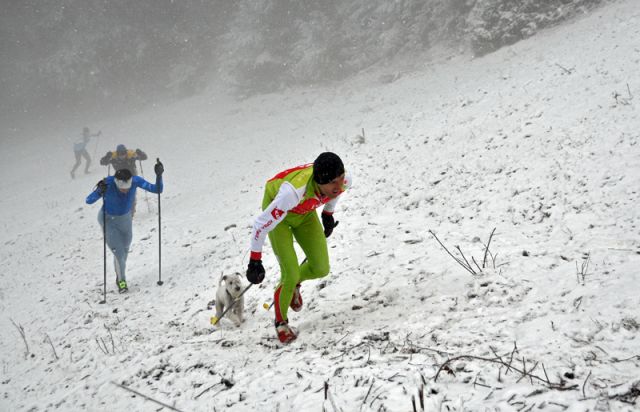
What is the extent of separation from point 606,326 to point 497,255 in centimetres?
198

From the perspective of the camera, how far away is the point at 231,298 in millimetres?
5711

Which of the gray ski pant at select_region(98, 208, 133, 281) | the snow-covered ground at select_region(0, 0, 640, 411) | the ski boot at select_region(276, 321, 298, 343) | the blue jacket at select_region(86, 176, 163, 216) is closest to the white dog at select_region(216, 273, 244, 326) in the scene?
the snow-covered ground at select_region(0, 0, 640, 411)

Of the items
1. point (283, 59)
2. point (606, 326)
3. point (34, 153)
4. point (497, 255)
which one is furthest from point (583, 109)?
point (34, 153)

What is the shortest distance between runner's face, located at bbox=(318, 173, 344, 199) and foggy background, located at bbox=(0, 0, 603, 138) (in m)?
22.6

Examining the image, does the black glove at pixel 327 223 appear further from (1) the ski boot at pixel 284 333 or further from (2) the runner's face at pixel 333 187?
(1) the ski boot at pixel 284 333

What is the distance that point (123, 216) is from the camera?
26.7 ft

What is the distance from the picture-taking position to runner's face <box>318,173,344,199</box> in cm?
408

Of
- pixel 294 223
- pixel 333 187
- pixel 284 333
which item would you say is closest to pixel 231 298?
pixel 284 333

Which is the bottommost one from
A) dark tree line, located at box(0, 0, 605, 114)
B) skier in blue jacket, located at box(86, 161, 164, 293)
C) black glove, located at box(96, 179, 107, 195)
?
skier in blue jacket, located at box(86, 161, 164, 293)

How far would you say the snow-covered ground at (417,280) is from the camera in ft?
9.81

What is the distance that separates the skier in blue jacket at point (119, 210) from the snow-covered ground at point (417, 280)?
708mm

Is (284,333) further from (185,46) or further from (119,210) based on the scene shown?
(185,46)

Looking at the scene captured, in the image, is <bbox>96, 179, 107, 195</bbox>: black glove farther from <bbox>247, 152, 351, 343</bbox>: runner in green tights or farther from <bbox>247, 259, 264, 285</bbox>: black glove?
<bbox>247, 259, 264, 285</bbox>: black glove

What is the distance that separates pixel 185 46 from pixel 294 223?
1733 inches
